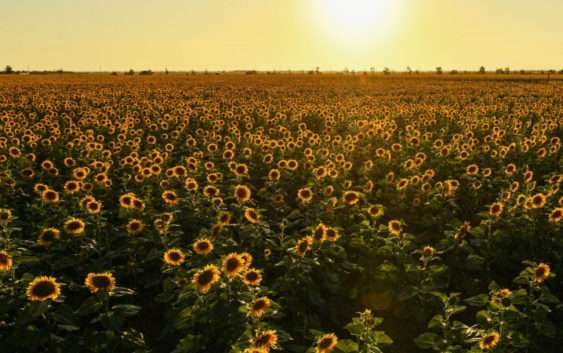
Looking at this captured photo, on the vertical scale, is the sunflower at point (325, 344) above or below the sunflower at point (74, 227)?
below

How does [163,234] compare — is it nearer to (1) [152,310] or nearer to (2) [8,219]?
(1) [152,310]

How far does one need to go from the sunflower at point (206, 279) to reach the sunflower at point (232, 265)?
92 millimetres

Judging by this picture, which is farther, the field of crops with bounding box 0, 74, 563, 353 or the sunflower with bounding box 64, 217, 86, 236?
the sunflower with bounding box 64, 217, 86, 236

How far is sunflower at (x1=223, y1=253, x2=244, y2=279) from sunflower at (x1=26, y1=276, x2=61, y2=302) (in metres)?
1.48

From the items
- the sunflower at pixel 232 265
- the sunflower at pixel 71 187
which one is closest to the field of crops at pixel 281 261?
the sunflower at pixel 232 265

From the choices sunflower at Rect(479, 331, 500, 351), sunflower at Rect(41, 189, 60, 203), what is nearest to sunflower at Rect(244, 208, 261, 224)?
sunflower at Rect(41, 189, 60, 203)

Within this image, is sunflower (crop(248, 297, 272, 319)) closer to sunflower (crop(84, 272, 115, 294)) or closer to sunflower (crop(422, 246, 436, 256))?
sunflower (crop(84, 272, 115, 294))

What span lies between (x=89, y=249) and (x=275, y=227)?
3190mm

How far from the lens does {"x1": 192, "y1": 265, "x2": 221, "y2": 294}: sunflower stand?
3865mm

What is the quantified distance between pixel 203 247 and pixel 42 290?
1.57 meters

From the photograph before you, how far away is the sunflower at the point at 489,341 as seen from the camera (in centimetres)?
330

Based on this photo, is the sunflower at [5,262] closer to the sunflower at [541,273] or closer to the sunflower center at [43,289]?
the sunflower center at [43,289]

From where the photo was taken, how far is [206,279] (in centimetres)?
391

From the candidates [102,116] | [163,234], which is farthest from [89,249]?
[102,116]
